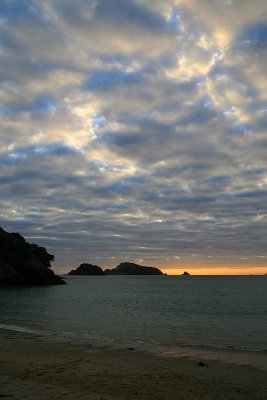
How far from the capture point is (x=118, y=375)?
15562mm

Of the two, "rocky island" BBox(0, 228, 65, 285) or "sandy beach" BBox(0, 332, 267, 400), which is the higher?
"rocky island" BBox(0, 228, 65, 285)

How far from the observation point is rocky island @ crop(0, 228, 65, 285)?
123 meters

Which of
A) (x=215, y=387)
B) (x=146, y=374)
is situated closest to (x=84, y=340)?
(x=146, y=374)

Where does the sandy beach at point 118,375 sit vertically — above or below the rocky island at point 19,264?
below

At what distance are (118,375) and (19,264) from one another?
394ft

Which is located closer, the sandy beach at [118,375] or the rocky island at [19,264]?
the sandy beach at [118,375]

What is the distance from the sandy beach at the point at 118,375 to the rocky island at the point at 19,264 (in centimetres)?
10635

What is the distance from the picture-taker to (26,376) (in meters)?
14.5

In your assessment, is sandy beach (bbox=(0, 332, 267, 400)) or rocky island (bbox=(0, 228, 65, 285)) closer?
sandy beach (bbox=(0, 332, 267, 400))

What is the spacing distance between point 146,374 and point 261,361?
25.3ft

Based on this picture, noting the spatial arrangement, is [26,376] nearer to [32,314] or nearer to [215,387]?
[215,387]

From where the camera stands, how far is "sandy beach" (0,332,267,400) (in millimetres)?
12273

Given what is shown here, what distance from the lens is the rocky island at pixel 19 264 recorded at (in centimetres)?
12306

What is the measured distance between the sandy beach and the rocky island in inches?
4187
